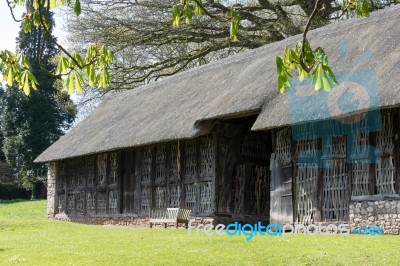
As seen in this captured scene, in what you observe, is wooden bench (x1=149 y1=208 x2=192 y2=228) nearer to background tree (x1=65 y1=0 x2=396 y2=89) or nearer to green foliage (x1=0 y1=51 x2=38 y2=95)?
background tree (x1=65 y1=0 x2=396 y2=89)

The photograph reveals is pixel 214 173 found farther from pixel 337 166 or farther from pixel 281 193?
pixel 337 166

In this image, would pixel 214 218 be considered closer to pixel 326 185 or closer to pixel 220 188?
pixel 220 188

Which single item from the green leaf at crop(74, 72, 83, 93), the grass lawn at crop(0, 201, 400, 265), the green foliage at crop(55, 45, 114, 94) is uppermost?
the green foliage at crop(55, 45, 114, 94)

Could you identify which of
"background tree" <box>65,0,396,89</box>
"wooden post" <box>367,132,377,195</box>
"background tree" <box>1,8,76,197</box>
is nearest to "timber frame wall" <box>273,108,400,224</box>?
"wooden post" <box>367,132,377,195</box>

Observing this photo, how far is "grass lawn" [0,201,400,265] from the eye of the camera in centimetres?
1076

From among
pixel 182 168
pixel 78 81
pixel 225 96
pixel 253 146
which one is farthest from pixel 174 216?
pixel 78 81

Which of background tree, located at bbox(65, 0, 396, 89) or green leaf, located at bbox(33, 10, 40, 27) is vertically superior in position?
background tree, located at bbox(65, 0, 396, 89)

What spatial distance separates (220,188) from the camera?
18391mm

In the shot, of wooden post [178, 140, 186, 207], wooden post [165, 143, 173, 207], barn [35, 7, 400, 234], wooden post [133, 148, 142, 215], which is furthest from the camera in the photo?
wooden post [133, 148, 142, 215]

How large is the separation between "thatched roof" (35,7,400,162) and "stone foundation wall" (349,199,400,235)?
207cm

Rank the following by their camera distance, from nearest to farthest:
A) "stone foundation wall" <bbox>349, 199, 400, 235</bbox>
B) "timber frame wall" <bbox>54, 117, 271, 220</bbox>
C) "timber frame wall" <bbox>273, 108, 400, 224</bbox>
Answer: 1. "stone foundation wall" <bbox>349, 199, 400, 235</bbox>
2. "timber frame wall" <bbox>273, 108, 400, 224</bbox>
3. "timber frame wall" <bbox>54, 117, 271, 220</bbox>

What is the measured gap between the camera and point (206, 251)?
38.7ft

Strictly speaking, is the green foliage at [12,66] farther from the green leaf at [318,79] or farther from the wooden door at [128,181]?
the wooden door at [128,181]

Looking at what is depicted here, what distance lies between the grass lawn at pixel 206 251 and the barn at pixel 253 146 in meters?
1.93
